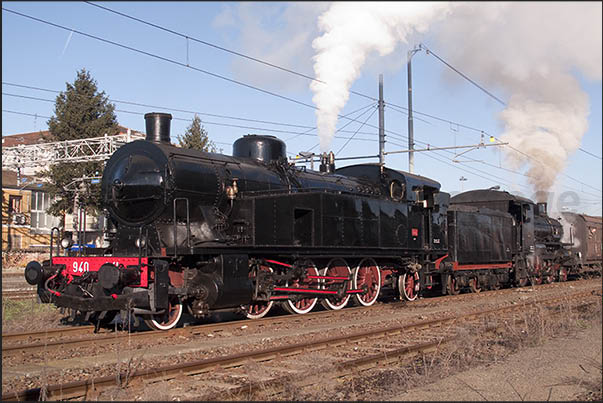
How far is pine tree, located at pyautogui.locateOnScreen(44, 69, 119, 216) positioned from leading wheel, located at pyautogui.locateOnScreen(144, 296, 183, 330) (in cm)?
2162

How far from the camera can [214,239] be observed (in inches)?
421

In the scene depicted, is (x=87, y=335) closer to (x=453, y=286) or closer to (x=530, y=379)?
(x=530, y=379)

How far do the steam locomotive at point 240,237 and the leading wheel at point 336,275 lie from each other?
0.03m

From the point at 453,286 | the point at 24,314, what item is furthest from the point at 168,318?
the point at 453,286

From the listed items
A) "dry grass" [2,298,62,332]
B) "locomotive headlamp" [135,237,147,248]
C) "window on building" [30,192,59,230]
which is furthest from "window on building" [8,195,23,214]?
"locomotive headlamp" [135,237,147,248]

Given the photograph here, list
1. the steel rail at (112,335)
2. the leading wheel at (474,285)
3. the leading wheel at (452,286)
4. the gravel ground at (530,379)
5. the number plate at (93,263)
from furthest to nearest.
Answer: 1. the leading wheel at (474,285)
2. the leading wheel at (452,286)
3. the number plate at (93,263)
4. the steel rail at (112,335)
5. the gravel ground at (530,379)

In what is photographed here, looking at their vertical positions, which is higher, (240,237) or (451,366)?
(240,237)

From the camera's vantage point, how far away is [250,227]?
1120cm

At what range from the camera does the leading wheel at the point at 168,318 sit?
1027cm

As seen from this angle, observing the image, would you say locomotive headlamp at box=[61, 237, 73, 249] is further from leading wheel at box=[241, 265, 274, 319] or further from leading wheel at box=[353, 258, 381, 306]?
leading wheel at box=[353, 258, 381, 306]

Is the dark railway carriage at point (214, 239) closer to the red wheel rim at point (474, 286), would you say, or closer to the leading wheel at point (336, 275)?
the leading wheel at point (336, 275)

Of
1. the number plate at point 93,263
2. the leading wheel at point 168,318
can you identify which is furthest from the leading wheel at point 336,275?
the number plate at point 93,263

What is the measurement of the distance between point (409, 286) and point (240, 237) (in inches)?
272

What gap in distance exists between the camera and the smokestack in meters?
11.4
